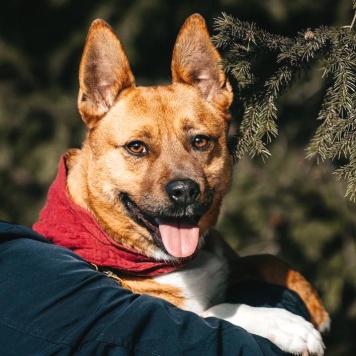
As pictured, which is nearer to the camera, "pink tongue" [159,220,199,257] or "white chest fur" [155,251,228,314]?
"pink tongue" [159,220,199,257]

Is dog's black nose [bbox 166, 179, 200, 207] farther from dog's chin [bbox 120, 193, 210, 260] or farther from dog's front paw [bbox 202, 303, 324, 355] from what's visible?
dog's front paw [bbox 202, 303, 324, 355]

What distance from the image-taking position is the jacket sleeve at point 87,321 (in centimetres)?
216

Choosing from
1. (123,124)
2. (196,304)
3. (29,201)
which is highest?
(123,124)

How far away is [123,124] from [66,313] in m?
1.20

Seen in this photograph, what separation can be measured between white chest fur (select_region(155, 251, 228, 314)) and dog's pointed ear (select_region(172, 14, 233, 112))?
0.70m

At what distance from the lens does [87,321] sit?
7.19 ft

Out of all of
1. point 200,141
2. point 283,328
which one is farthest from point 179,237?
point 283,328

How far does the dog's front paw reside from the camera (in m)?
2.54

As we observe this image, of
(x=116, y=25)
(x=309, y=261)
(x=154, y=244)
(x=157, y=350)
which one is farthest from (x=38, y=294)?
(x=116, y=25)

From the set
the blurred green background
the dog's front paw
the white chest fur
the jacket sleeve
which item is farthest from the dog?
the blurred green background

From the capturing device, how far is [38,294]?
2232mm

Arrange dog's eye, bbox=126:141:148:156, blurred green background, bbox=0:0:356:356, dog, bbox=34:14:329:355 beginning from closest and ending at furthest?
dog, bbox=34:14:329:355
dog's eye, bbox=126:141:148:156
blurred green background, bbox=0:0:356:356

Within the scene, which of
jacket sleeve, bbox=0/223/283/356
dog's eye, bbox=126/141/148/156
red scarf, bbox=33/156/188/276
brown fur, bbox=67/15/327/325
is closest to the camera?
jacket sleeve, bbox=0/223/283/356

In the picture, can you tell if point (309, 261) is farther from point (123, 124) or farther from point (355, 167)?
point (355, 167)
